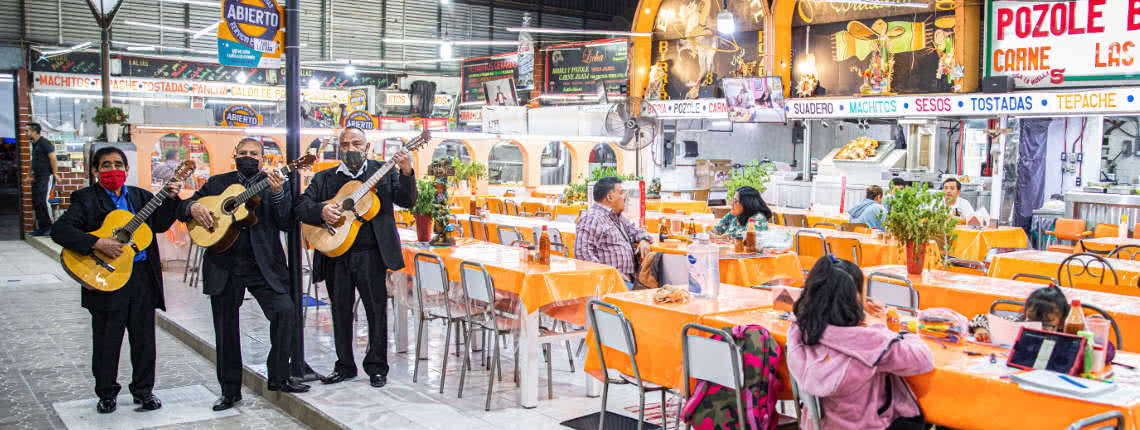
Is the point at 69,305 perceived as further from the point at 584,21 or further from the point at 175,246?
the point at 584,21

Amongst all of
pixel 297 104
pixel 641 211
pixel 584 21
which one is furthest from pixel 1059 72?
pixel 584 21

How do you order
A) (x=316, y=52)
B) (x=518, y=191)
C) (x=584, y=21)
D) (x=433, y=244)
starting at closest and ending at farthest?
(x=433, y=244)
(x=518, y=191)
(x=316, y=52)
(x=584, y=21)

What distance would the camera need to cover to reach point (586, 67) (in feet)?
60.4

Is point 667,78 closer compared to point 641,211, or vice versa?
point 641,211

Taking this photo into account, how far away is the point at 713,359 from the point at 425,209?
132 inches

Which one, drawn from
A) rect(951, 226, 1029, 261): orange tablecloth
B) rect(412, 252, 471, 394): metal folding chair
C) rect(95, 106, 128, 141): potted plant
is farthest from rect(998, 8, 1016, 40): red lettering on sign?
rect(95, 106, 128, 141): potted plant

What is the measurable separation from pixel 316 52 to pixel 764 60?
1186 centimetres

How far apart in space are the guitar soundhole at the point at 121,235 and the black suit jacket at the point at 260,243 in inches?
11.9

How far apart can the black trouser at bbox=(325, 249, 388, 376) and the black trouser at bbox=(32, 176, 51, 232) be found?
36.1 ft

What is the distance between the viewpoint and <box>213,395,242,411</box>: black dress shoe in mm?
5465

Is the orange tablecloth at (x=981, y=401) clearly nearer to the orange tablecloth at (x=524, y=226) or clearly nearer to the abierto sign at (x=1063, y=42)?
the orange tablecloth at (x=524, y=226)

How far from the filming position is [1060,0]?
11305mm

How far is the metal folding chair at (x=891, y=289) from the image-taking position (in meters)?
5.03

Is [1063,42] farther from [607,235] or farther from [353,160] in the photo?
[353,160]
